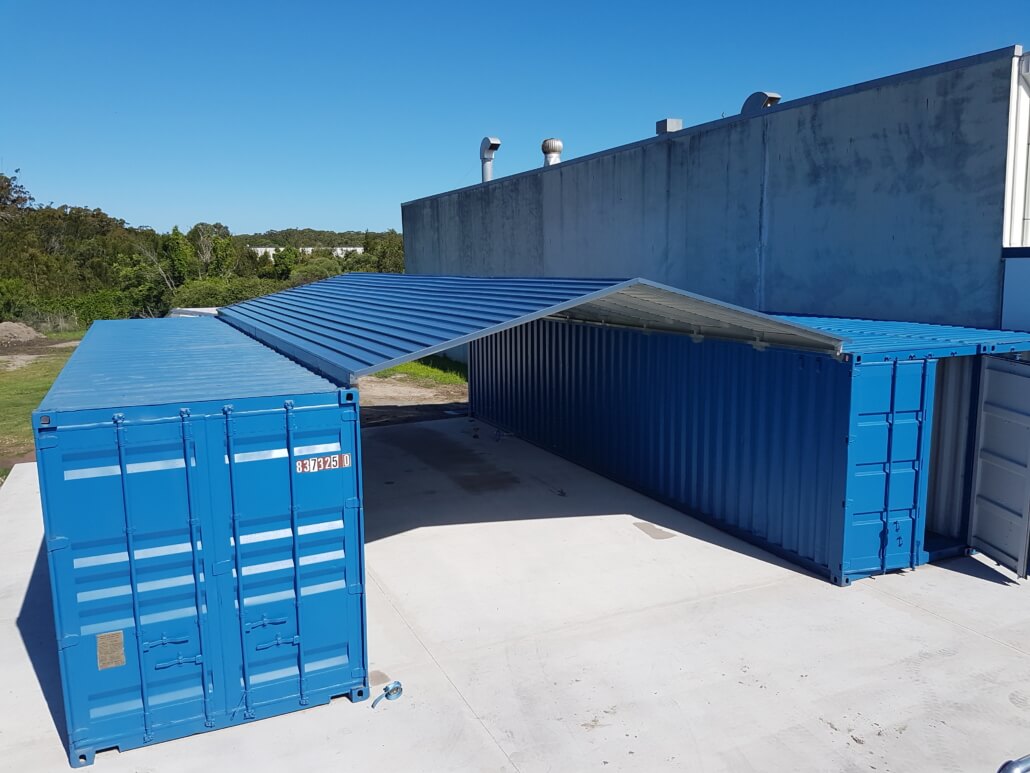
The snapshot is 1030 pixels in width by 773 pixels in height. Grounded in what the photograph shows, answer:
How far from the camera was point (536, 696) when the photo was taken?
6117mm

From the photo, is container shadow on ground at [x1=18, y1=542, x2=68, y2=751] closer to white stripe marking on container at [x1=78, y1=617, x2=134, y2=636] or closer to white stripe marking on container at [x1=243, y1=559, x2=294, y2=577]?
white stripe marking on container at [x1=78, y1=617, x2=134, y2=636]

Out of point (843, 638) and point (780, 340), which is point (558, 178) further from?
point (843, 638)

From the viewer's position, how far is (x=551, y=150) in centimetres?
2261

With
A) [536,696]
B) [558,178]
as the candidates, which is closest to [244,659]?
[536,696]

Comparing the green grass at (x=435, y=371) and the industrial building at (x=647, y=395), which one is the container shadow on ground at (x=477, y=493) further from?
the green grass at (x=435, y=371)

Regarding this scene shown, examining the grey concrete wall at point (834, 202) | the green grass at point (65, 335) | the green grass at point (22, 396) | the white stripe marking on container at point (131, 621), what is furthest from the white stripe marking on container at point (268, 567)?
the green grass at point (65, 335)

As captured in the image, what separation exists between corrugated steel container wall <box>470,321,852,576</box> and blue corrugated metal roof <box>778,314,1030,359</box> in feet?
1.48

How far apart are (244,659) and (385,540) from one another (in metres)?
4.11

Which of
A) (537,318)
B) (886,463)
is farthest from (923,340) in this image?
(537,318)

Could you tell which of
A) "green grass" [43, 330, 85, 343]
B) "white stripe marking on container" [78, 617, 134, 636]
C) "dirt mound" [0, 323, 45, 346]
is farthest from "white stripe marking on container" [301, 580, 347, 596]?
"green grass" [43, 330, 85, 343]

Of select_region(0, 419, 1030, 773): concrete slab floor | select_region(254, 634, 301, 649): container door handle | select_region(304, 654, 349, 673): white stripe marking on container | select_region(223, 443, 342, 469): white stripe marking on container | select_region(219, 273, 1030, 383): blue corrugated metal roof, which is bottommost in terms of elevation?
select_region(0, 419, 1030, 773): concrete slab floor

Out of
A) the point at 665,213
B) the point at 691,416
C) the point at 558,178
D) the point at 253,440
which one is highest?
the point at 558,178

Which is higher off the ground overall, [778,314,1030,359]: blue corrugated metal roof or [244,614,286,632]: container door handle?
A: [778,314,1030,359]: blue corrugated metal roof

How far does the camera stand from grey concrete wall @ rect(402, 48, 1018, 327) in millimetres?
9906
